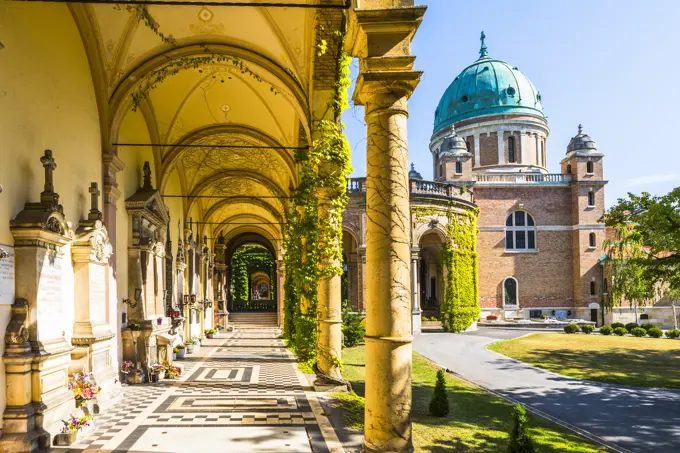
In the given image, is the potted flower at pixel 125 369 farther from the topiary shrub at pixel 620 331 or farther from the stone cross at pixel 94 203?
the topiary shrub at pixel 620 331

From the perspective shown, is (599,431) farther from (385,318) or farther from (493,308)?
(493,308)

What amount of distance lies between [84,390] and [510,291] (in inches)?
1373

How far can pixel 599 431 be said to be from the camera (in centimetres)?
940

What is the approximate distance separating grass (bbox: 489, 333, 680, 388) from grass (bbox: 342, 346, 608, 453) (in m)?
6.04

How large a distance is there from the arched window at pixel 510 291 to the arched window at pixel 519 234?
7.67 ft

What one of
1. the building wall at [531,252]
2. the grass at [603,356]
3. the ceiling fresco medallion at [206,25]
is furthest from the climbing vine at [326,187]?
the building wall at [531,252]

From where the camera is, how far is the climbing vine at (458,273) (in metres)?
30.7

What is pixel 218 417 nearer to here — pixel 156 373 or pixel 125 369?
pixel 125 369

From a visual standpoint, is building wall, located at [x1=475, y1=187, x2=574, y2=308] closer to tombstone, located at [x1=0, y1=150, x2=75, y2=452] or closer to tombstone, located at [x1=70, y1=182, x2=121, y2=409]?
tombstone, located at [x1=70, y1=182, x2=121, y2=409]

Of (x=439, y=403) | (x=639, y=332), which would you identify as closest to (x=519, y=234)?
(x=639, y=332)

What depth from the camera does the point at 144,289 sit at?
41.2ft

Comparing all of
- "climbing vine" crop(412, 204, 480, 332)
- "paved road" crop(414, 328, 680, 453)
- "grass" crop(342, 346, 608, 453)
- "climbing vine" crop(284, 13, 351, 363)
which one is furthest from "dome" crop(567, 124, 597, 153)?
"climbing vine" crop(284, 13, 351, 363)

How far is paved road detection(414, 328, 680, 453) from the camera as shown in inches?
363

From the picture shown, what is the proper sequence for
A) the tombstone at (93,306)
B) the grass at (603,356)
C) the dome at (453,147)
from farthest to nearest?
the dome at (453,147) → the grass at (603,356) → the tombstone at (93,306)
